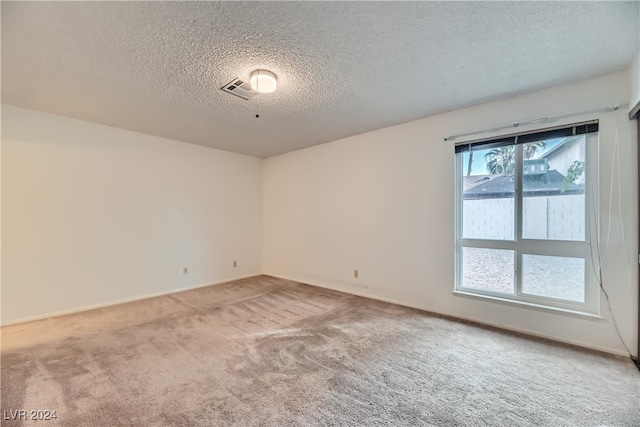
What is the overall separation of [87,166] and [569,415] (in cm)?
528

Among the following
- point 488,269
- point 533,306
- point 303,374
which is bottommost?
point 303,374

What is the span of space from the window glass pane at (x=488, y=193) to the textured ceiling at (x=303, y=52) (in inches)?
25.4

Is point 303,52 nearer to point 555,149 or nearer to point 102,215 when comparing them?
point 555,149

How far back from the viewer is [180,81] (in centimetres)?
239

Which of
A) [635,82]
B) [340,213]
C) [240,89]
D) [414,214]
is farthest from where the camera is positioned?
[340,213]

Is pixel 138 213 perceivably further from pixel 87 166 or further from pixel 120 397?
pixel 120 397

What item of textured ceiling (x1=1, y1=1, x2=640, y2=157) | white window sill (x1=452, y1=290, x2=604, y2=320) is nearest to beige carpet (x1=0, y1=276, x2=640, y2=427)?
white window sill (x1=452, y1=290, x2=604, y2=320)

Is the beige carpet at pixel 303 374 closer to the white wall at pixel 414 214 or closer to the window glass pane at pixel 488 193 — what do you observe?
the white wall at pixel 414 214

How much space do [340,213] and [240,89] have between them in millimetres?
2386

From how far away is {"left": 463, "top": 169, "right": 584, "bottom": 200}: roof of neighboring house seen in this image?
257 cm

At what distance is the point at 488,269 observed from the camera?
295 centimetres

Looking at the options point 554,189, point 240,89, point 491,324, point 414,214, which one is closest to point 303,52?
point 240,89

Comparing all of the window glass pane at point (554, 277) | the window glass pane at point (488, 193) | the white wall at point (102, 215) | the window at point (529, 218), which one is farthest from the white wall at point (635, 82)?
the white wall at point (102, 215)

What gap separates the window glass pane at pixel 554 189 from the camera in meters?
2.46
